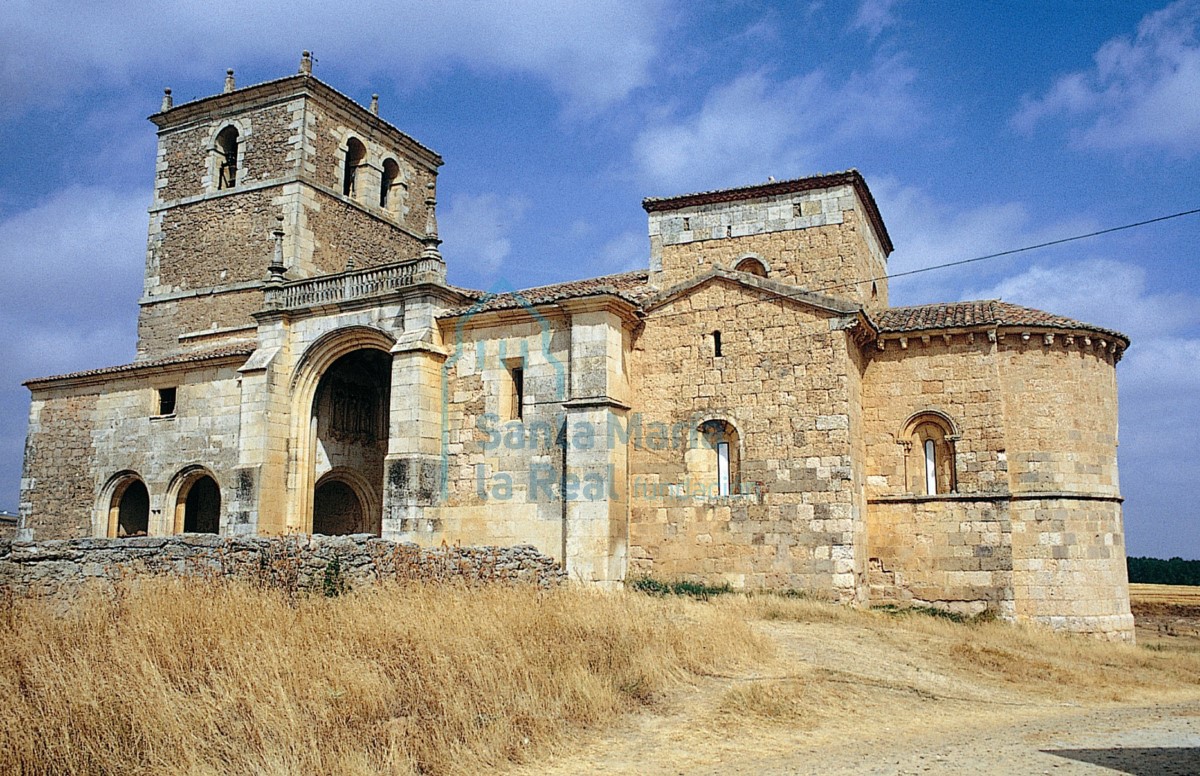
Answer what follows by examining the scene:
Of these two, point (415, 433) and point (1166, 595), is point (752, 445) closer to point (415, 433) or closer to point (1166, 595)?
point (415, 433)

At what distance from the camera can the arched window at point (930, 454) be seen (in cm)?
1686

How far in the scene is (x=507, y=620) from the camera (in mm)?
9906

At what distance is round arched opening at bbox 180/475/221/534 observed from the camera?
76.7 ft

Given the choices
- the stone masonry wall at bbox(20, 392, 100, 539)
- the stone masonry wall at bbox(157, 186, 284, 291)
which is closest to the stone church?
the stone masonry wall at bbox(20, 392, 100, 539)

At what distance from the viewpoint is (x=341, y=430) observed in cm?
2186

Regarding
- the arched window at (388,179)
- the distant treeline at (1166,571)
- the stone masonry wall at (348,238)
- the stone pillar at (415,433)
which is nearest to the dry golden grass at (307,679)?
the stone pillar at (415,433)

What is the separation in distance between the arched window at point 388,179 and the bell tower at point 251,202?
0.79 feet

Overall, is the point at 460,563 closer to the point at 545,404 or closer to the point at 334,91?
the point at 545,404

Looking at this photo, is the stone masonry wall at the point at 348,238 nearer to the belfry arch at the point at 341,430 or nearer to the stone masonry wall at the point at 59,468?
the belfry arch at the point at 341,430

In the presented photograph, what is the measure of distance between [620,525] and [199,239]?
15.4 meters

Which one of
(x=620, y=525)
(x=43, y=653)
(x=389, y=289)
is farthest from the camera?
(x=389, y=289)

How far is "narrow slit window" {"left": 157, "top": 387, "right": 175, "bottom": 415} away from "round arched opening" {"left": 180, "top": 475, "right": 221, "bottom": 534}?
6.04 ft

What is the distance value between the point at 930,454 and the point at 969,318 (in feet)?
8.34

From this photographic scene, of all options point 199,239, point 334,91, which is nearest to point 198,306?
point 199,239
